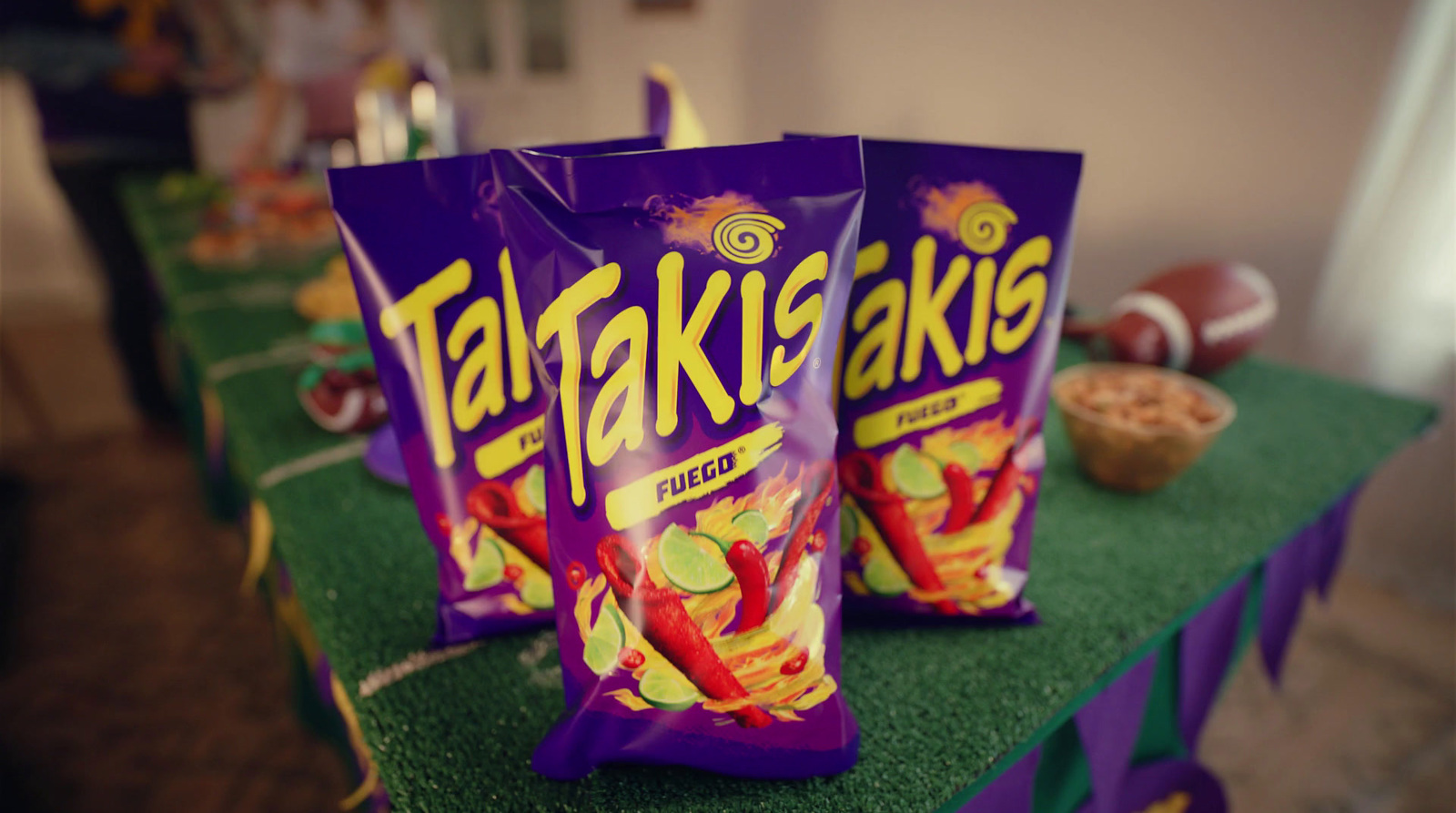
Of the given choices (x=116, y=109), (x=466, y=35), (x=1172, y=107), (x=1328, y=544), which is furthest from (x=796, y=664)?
(x=466, y=35)

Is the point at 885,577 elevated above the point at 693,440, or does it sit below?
below

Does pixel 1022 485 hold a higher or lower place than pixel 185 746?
higher

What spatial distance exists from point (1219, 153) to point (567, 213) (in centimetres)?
151

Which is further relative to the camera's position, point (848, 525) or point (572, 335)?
point (848, 525)

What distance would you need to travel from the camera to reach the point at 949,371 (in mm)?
477

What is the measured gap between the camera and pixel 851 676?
18.8 inches

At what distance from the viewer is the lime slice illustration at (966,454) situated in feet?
1.59

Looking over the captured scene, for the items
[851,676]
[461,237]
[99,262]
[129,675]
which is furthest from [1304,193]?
[99,262]

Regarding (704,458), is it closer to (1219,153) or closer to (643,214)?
(643,214)

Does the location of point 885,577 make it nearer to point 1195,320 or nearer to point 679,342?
point 679,342

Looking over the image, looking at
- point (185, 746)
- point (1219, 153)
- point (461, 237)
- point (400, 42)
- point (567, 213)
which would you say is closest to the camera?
point (567, 213)

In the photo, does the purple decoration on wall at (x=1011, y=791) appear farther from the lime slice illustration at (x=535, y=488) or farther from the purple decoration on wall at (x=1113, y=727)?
the lime slice illustration at (x=535, y=488)

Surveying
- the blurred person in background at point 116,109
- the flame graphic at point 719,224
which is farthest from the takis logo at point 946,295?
the blurred person in background at point 116,109

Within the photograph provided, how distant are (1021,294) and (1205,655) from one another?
0.40 meters
